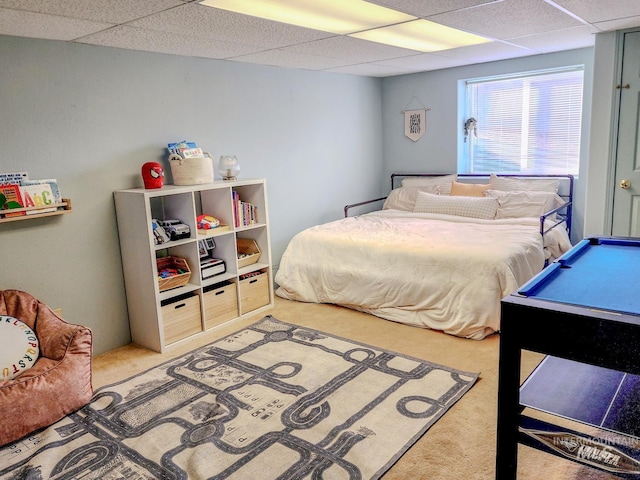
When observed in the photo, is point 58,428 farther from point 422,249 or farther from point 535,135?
point 535,135

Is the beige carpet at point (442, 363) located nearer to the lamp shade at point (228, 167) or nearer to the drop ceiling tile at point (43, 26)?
the lamp shade at point (228, 167)

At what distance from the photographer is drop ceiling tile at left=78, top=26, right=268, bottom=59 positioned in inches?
115

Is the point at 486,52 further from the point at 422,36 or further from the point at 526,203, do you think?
the point at 526,203

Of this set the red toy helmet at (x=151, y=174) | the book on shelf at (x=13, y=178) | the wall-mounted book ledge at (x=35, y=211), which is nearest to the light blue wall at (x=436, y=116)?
the red toy helmet at (x=151, y=174)

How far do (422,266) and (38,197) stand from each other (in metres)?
2.62

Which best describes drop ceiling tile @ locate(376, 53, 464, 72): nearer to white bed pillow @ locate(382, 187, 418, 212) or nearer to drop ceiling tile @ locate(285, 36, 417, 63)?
drop ceiling tile @ locate(285, 36, 417, 63)

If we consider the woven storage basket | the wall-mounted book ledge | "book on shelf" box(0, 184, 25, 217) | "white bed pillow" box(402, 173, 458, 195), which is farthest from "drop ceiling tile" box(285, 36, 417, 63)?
"book on shelf" box(0, 184, 25, 217)

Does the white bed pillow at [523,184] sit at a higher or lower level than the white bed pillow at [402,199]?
higher

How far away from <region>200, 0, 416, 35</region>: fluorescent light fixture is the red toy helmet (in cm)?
126

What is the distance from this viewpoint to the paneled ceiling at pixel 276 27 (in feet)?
8.02

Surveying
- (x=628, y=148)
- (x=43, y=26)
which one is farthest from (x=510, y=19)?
(x=43, y=26)

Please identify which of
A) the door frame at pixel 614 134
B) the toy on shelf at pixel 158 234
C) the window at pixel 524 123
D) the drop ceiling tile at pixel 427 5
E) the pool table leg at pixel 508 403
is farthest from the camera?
the window at pixel 524 123

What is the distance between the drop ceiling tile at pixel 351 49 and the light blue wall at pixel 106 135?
719mm

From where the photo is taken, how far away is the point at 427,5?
2617mm
